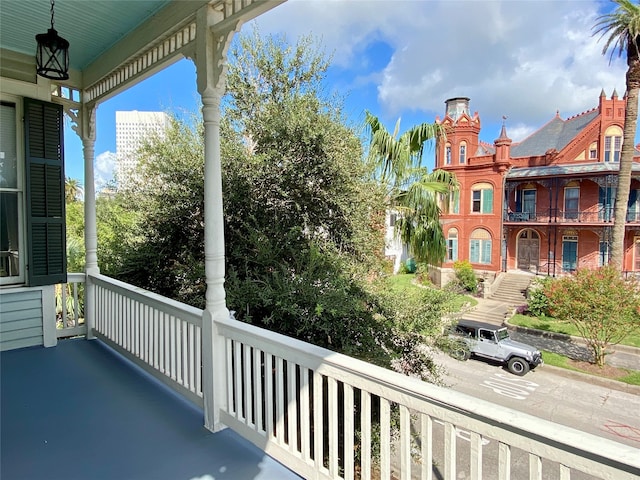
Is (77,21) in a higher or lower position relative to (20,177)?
higher

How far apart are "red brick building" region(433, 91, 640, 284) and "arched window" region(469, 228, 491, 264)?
5 cm

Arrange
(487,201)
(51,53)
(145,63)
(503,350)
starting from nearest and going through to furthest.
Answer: (51,53), (145,63), (503,350), (487,201)

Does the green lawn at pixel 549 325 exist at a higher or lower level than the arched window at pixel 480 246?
lower

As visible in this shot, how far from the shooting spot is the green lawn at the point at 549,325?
37.2 ft

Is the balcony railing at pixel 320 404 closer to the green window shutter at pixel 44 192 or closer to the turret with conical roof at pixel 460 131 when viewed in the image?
the green window shutter at pixel 44 192

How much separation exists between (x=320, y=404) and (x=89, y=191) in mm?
3440

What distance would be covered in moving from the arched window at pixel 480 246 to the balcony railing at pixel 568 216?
1.24m

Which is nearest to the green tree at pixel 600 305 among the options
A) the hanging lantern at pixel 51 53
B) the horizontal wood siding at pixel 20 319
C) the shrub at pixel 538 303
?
the shrub at pixel 538 303

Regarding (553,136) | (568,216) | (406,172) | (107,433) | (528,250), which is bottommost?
(107,433)

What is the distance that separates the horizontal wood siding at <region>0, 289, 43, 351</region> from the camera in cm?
342

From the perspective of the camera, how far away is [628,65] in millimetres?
11758

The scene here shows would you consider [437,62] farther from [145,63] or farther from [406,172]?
[145,63]

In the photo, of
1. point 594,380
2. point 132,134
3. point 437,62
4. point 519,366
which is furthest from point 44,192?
point 437,62

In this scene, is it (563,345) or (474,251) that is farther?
(474,251)
